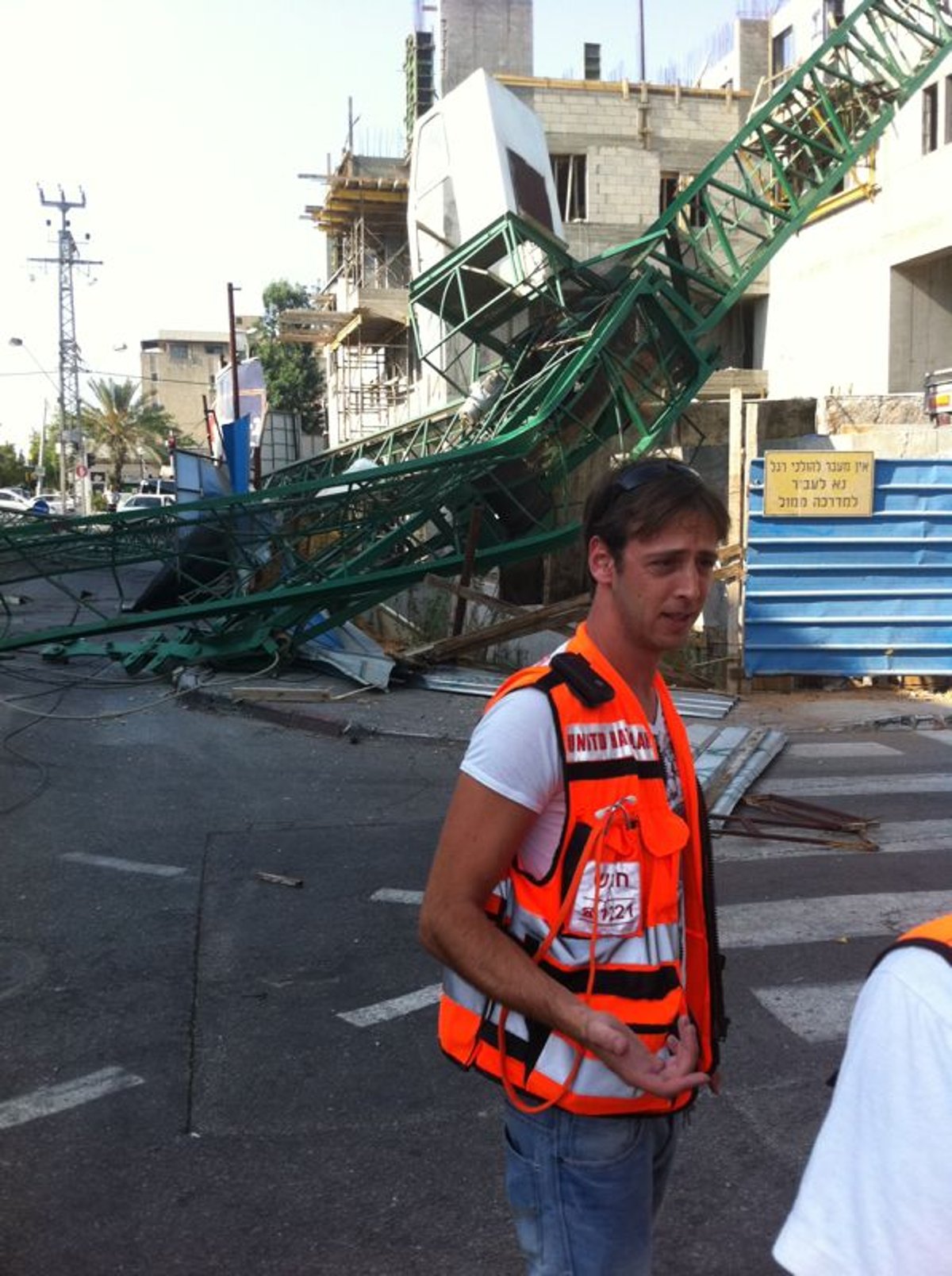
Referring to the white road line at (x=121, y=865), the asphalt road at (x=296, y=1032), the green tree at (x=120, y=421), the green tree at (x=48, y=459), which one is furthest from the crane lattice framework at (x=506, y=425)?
the green tree at (x=48, y=459)

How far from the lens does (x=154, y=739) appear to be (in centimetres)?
1034

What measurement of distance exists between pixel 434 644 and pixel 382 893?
6.90 meters

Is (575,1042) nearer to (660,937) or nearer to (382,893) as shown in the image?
(660,937)

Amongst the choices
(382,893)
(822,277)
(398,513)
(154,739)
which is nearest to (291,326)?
(822,277)

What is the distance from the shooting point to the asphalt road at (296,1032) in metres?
3.39

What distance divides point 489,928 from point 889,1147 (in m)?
0.86

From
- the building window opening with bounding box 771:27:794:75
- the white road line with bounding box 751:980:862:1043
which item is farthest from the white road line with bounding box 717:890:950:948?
the building window opening with bounding box 771:27:794:75

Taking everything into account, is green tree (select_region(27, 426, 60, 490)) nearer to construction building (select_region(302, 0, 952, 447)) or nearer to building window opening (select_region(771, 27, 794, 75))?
construction building (select_region(302, 0, 952, 447))

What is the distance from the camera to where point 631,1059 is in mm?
1814

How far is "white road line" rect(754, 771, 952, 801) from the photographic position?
28.7 ft

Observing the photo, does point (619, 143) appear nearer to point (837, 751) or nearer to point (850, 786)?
point (837, 751)

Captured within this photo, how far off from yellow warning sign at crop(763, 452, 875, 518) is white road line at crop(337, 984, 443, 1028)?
8.80 m

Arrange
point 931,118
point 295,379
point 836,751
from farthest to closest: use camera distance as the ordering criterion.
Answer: point 295,379 → point 931,118 → point 836,751

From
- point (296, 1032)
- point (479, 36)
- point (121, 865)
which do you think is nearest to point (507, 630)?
point (121, 865)
